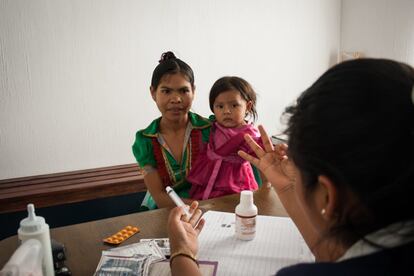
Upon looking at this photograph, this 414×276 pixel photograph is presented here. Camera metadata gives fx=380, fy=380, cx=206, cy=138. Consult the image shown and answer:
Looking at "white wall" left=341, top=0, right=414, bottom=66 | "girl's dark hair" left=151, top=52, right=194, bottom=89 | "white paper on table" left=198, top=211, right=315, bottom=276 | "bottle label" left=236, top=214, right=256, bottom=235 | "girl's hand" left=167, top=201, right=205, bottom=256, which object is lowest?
"white paper on table" left=198, top=211, right=315, bottom=276

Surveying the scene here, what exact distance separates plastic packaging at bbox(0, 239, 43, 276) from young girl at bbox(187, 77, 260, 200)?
0.90 metres

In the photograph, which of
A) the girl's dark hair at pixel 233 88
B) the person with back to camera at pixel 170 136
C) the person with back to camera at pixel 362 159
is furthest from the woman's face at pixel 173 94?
the person with back to camera at pixel 362 159

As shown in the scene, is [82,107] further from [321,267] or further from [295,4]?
[321,267]

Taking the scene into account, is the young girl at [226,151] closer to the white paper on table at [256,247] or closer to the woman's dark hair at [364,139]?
the white paper on table at [256,247]

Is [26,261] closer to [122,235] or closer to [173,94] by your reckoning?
[122,235]

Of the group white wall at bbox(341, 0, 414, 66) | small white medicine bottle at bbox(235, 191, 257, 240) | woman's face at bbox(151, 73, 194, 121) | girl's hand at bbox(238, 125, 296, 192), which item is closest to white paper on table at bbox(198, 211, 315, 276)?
small white medicine bottle at bbox(235, 191, 257, 240)

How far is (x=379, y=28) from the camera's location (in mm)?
2773

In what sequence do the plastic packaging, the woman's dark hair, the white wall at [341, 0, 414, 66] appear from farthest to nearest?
1. the white wall at [341, 0, 414, 66]
2. the plastic packaging
3. the woman's dark hair

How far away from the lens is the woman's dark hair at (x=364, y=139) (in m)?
0.52

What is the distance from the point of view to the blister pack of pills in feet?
3.61

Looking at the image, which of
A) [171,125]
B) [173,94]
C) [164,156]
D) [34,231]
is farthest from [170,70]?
[34,231]

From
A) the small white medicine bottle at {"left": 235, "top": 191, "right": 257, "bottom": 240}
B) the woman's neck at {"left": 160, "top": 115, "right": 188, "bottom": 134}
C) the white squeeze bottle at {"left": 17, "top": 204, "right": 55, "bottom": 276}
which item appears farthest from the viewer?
the woman's neck at {"left": 160, "top": 115, "right": 188, "bottom": 134}

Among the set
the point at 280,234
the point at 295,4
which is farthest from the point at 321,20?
the point at 280,234

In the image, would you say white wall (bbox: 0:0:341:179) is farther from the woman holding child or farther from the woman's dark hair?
the woman's dark hair
